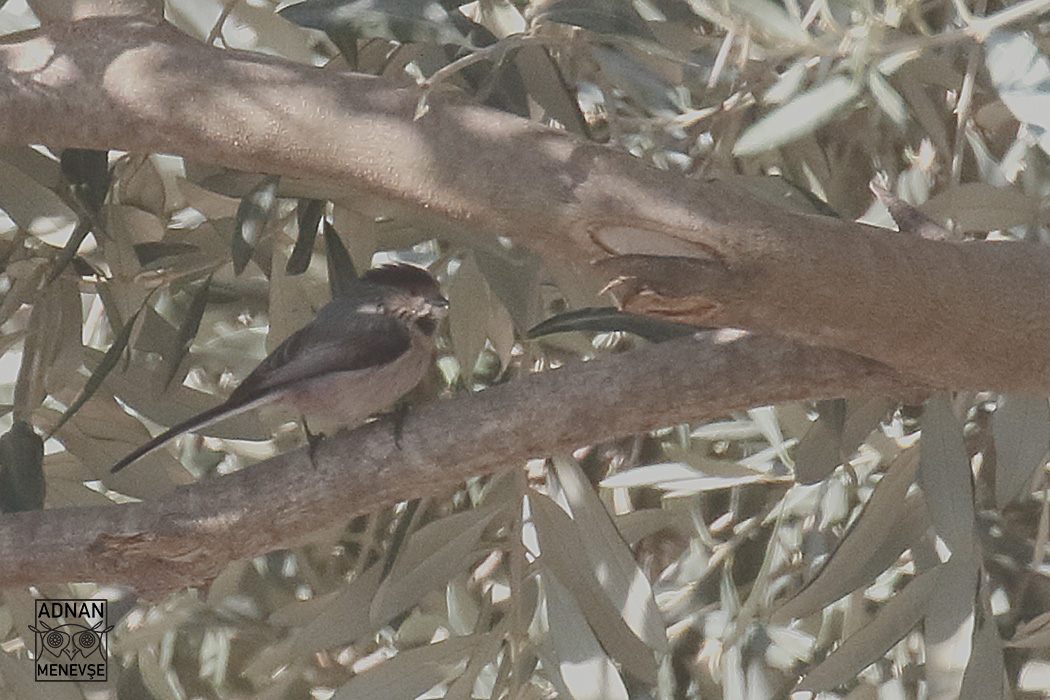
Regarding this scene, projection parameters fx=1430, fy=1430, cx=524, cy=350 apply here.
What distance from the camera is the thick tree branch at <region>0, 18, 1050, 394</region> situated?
56.0 inches

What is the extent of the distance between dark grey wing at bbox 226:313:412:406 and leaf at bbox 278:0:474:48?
65 cm

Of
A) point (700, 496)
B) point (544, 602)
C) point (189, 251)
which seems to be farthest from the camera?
point (700, 496)

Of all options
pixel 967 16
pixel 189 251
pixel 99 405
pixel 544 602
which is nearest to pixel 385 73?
pixel 189 251

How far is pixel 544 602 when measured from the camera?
→ 206 cm

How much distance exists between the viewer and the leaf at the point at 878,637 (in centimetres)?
194

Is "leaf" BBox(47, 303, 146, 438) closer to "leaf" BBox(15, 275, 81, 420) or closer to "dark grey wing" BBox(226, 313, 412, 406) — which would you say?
"leaf" BBox(15, 275, 81, 420)

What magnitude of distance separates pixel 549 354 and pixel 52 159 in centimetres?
105

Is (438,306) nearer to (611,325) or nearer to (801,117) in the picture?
(611,325)

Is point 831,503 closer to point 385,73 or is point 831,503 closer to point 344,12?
point 385,73

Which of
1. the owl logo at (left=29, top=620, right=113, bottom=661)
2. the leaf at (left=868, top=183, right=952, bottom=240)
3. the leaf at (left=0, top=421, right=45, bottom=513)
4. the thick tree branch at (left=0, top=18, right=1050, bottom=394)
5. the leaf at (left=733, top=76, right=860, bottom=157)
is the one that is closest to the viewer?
the thick tree branch at (left=0, top=18, right=1050, bottom=394)

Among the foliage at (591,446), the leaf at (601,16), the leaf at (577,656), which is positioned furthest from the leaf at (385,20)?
the leaf at (577,656)

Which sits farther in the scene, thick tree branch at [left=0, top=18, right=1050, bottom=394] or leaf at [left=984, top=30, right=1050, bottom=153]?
leaf at [left=984, top=30, right=1050, bottom=153]

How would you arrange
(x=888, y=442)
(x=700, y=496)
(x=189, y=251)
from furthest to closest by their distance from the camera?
(x=700, y=496)
(x=888, y=442)
(x=189, y=251)

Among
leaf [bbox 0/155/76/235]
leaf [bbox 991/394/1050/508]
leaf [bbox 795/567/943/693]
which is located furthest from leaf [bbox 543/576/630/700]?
leaf [bbox 0/155/76/235]
